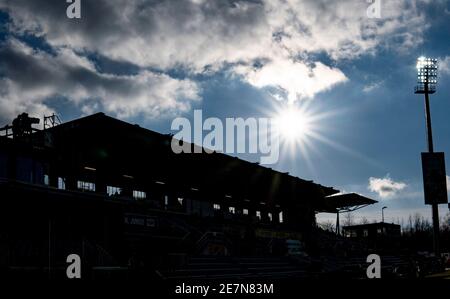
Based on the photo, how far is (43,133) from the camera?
41.6m

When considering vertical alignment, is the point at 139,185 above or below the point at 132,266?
above

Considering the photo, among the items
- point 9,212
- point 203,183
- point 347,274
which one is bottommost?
point 347,274

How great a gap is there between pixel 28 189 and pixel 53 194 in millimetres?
A: 1713

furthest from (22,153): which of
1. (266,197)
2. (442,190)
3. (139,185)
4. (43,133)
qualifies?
(266,197)

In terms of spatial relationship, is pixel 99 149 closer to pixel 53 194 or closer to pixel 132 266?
pixel 132 266

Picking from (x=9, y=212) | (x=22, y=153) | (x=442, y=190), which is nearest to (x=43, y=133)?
(x=22, y=153)

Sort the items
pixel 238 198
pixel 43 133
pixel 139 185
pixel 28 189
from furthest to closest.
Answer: pixel 238 198 → pixel 139 185 → pixel 43 133 → pixel 28 189

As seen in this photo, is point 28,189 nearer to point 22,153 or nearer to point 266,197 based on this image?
point 22,153

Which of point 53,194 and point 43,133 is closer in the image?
point 53,194

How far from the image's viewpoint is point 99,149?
157 feet

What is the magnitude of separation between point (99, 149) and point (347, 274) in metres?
23.9
